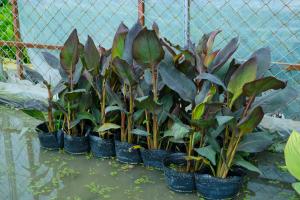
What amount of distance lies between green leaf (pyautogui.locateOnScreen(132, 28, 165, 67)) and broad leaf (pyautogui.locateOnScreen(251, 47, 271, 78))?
1.72 feet

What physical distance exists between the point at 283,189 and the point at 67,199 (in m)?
1.24

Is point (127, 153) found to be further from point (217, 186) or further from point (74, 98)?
point (217, 186)

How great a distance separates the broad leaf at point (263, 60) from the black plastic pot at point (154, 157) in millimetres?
762

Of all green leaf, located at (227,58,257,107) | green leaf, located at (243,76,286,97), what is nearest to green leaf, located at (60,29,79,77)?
green leaf, located at (227,58,257,107)

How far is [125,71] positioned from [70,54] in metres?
0.46

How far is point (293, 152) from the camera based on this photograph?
6.91 feet

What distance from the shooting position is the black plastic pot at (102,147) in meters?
2.85

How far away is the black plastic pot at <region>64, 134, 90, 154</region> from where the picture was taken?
292cm

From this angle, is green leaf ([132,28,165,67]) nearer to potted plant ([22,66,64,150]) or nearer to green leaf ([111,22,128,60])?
green leaf ([111,22,128,60])

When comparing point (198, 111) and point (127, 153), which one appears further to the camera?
point (127, 153)

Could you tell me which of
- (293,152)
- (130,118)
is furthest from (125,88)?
(293,152)

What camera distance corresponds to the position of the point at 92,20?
3969 millimetres

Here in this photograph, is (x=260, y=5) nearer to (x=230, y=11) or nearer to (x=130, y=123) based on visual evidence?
(x=230, y=11)

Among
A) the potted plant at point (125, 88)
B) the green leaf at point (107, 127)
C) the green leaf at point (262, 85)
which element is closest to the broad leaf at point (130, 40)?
the potted plant at point (125, 88)
